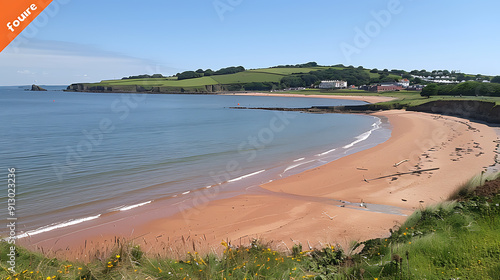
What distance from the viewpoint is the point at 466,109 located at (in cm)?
4362

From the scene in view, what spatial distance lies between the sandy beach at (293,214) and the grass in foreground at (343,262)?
3.88 feet

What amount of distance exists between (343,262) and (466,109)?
1837 inches

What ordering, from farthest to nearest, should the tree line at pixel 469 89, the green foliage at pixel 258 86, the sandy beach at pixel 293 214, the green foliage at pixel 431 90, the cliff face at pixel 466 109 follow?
the green foliage at pixel 258 86 < the green foliage at pixel 431 90 < the tree line at pixel 469 89 < the cliff face at pixel 466 109 < the sandy beach at pixel 293 214

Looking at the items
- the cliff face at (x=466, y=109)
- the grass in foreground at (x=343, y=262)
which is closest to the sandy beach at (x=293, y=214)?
the grass in foreground at (x=343, y=262)

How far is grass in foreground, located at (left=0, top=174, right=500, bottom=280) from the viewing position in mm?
4648

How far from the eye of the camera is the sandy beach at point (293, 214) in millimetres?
8930

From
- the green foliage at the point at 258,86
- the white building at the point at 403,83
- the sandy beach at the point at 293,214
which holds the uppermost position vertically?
the green foliage at the point at 258,86

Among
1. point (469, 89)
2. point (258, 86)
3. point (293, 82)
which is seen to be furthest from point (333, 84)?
point (469, 89)

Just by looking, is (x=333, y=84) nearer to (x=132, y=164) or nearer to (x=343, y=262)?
(x=132, y=164)

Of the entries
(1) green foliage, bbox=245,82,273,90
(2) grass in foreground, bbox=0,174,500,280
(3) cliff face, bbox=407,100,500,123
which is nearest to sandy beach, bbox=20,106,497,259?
(2) grass in foreground, bbox=0,174,500,280

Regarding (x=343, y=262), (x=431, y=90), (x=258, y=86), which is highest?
(x=258, y=86)

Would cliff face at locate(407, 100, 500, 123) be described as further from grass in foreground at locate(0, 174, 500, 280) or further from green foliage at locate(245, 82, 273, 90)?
green foliage at locate(245, 82, 273, 90)

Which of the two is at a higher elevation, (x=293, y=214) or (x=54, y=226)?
(x=54, y=226)

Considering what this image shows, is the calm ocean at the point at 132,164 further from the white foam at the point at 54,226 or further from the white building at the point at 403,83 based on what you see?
the white building at the point at 403,83
